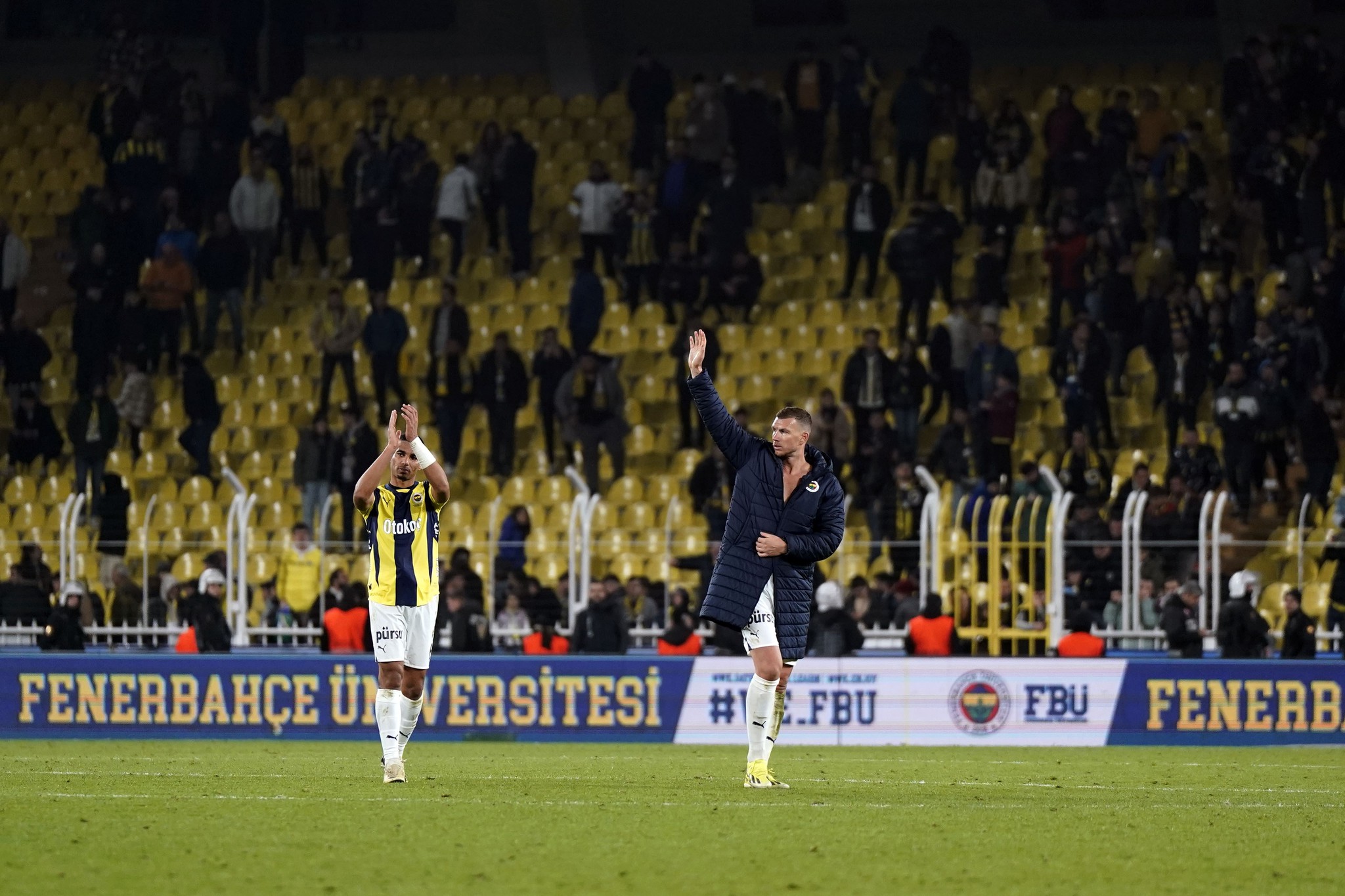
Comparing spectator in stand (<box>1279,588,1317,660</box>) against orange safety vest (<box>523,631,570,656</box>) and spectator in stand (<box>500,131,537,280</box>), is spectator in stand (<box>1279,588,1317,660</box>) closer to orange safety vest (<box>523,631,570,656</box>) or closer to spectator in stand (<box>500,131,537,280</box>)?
orange safety vest (<box>523,631,570,656</box>)

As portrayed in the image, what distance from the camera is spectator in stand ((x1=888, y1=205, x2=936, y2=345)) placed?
83.8 feet

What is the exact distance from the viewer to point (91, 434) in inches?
1014

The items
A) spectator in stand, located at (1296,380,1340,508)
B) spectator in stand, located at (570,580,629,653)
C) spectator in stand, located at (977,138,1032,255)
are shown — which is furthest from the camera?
spectator in stand, located at (977,138,1032,255)

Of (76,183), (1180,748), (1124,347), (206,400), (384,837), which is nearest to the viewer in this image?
(384,837)

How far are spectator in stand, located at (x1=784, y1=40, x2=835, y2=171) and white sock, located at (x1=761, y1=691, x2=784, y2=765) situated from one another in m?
16.5

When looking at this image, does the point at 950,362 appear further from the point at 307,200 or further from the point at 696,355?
the point at 696,355

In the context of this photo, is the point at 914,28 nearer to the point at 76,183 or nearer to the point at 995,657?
the point at 76,183

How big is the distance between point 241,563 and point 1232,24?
Answer: 14.6 metres

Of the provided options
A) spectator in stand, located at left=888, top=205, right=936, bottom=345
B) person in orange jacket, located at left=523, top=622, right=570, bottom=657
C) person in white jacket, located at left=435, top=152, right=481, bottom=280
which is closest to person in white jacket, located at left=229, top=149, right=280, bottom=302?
person in white jacket, located at left=435, top=152, right=481, bottom=280

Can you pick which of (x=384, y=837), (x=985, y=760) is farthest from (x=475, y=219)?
(x=384, y=837)

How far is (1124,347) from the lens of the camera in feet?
79.6

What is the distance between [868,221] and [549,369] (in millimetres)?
4096

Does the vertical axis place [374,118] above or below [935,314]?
above

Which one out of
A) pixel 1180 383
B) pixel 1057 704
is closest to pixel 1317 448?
pixel 1180 383
